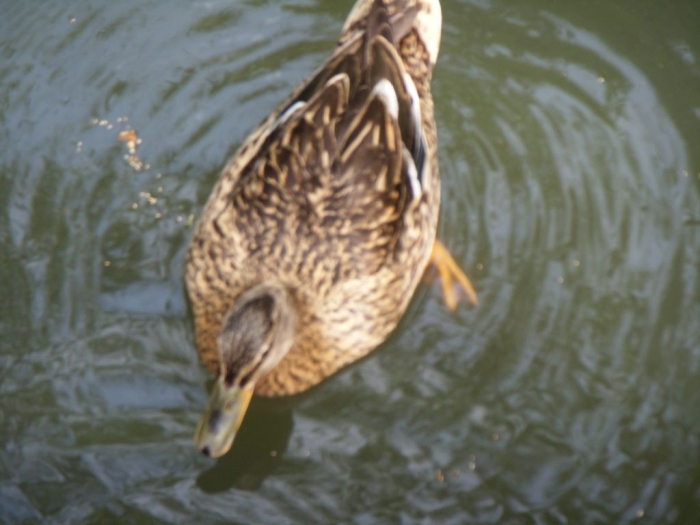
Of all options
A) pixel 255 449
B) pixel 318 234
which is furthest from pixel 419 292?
pixel 255 449

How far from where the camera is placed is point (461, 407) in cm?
548

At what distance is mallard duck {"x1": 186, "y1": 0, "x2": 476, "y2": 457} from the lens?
5.15 metres

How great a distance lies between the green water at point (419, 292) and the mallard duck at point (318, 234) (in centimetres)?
33

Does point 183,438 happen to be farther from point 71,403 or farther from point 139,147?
point 139,147

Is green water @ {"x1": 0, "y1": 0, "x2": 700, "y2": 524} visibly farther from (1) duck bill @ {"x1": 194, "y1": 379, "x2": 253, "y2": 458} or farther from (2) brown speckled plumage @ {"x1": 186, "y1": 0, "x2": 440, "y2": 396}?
(1) duck bill @ {"x1": 194, "y1": 379, "x2": 253, "y2": 458}

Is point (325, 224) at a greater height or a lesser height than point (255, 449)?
greater

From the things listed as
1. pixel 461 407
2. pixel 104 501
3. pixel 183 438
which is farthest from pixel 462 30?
pixel 104 501

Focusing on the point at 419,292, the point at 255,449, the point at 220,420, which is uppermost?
the point at 419,292

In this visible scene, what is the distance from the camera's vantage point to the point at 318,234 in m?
5.18

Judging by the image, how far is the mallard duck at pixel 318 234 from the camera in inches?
203

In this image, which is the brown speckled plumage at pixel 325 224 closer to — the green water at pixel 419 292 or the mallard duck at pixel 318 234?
the mallard duck at pixel 318 234

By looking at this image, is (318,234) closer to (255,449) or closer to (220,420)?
(220,420)

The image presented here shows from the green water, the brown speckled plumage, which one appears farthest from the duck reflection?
the brown speckled plumage

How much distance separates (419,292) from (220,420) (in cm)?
170
